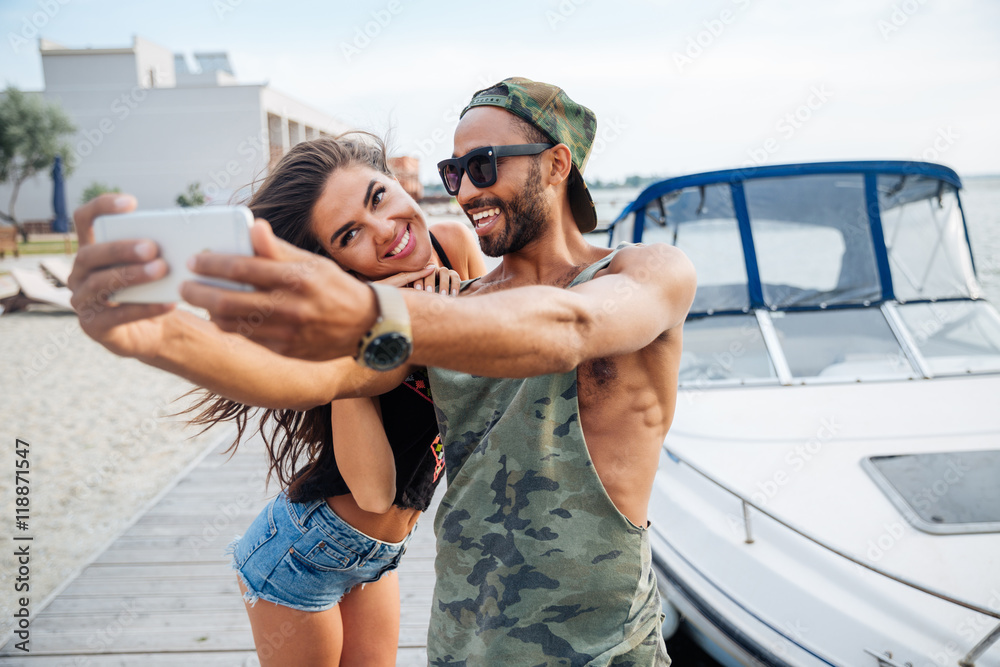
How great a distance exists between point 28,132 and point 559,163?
45.4 metres

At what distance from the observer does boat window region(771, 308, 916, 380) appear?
437 centimetres

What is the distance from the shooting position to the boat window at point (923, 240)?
4.80 meters

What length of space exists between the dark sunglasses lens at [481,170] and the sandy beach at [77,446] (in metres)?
2.17

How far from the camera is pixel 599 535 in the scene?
1.52 metres

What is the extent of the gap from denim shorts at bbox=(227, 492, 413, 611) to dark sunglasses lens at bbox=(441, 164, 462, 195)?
1102 millimetres

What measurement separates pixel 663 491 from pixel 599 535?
2.28 metres

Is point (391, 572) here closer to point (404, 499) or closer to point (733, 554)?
point (404, 499)

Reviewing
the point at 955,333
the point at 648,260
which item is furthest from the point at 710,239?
the point at 648,260

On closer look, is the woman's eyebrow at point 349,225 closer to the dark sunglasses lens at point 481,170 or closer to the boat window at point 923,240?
the dark sunglasses lens at point 481,170

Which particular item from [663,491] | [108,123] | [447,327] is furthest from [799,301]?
[108,123]

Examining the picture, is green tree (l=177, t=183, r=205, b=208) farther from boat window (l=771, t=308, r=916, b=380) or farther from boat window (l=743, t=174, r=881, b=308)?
boat window (l=771, t=308, r=916, b=380)

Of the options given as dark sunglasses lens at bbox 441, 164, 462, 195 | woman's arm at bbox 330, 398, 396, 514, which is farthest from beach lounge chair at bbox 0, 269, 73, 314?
dark sunglasses lens at bbox 441, 164, 462, 195

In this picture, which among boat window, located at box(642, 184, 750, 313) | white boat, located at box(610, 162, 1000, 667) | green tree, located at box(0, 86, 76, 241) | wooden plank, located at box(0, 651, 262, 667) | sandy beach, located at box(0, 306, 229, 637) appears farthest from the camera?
green tree, located at box(0, 86, 76, 241)

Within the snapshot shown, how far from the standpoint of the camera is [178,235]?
89 centimetres
